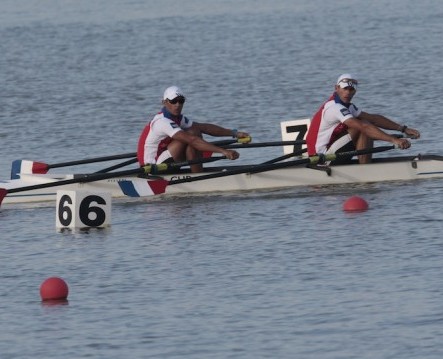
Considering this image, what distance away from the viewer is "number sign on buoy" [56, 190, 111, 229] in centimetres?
1852

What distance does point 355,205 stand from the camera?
1902 centimetres

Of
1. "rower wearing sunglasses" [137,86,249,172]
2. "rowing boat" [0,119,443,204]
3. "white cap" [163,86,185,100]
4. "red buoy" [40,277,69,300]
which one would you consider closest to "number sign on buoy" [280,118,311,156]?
"rowing boat" [0,119,443,204]

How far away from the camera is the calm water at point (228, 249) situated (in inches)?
527

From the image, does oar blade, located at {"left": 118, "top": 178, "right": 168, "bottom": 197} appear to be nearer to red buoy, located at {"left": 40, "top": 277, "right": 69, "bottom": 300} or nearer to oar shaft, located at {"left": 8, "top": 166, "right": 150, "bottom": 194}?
oar shaft, located at {"left": 8, "top": 166, "right": 150, "bottom": 194}

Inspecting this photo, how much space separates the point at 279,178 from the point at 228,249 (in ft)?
12.8

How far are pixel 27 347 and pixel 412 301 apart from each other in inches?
142

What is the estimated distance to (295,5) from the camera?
56.2 metres

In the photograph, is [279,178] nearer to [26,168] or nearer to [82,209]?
[82,209]

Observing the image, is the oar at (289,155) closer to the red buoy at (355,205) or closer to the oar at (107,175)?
the oar at (107,175)

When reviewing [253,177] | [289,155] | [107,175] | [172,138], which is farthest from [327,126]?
[107,175]

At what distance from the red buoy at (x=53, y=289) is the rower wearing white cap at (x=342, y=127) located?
6598 mm

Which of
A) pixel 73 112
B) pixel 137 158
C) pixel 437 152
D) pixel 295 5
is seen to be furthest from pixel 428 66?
pixel 295 5

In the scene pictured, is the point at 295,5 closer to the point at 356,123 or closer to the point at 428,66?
the point at 428,66

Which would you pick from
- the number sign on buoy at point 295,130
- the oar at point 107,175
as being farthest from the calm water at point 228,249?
the number sign on buoy at point 295,130
